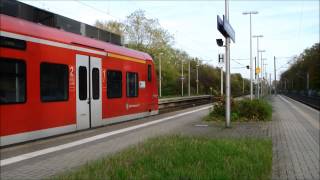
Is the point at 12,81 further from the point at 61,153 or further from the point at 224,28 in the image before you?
the point at 224,28

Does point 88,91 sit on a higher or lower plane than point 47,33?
lower

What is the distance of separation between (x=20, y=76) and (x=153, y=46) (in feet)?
179

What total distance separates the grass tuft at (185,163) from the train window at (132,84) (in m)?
8.22

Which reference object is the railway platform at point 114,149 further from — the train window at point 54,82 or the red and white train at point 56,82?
the train window at point 54,82

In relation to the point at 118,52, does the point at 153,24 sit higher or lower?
higher

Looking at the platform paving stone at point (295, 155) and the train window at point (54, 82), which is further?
the train window at point (54, 82)

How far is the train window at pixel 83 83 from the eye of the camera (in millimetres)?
13789

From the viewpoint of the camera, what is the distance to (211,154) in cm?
822

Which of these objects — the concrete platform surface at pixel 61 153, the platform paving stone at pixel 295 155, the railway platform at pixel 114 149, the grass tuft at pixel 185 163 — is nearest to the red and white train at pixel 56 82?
the concrete platform surface at pixel 61 153

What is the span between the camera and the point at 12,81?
1058 cm

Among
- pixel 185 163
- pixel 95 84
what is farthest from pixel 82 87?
pixel 185 163

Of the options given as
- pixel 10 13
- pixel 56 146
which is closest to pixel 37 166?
pixel 56 146

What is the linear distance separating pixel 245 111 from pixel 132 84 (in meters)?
4.61

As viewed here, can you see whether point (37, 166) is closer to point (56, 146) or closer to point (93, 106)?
point (56, 146)
